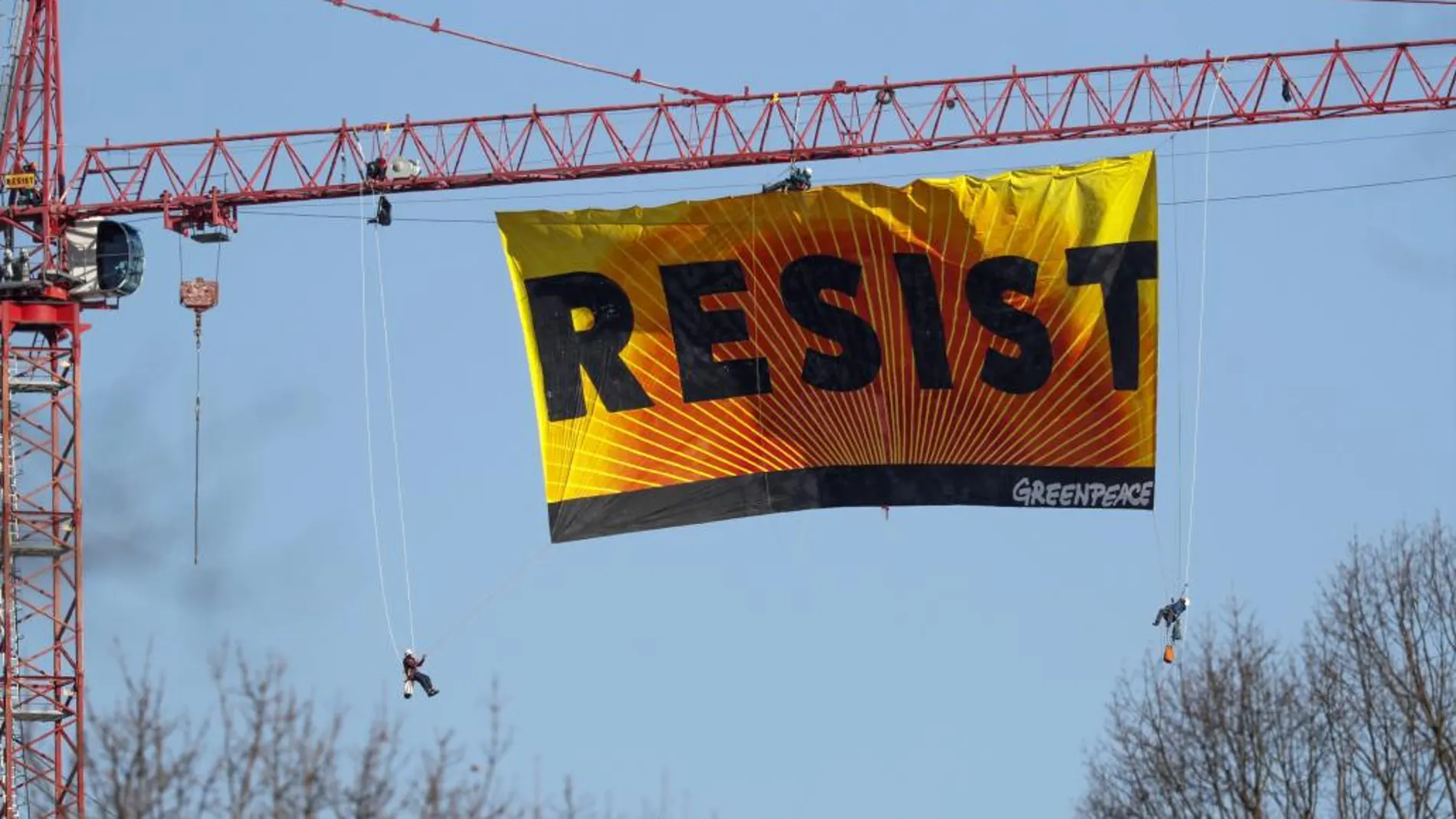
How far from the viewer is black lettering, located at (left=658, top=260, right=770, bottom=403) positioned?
66.0 m

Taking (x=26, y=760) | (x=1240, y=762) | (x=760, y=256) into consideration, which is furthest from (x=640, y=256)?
(x=26, y=760)

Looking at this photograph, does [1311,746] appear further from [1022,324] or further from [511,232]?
[511,232]

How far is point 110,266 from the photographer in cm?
10144

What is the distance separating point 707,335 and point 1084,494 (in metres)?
6.89

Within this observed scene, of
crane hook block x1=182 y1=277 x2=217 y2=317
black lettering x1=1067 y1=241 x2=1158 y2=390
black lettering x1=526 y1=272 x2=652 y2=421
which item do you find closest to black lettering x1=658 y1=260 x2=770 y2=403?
black lettering x1=526 y1=272 x2=652 y2=421

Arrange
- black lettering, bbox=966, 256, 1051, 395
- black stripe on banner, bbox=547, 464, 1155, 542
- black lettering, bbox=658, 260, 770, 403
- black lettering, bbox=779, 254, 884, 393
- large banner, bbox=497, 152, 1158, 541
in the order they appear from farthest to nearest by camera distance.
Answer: black lettering, bbox=658, 260, 770, 403 → black stripe on banner, bbox=547, 464, 1155, 542 → black lettering, bbox=779, 254, 884, 393 → large banner, bbox=497, 152, 1158, 541 → black lettering, bbox=966, 256, 1051, 395

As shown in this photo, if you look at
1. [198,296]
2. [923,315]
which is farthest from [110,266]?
[923,315]

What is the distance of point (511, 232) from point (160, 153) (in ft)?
128

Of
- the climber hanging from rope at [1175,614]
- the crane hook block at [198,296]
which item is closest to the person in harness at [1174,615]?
the climber hanging from rope at [1175,614]

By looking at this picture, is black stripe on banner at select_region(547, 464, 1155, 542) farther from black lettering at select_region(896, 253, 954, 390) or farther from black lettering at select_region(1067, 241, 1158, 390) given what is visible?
black lettering at select_region(1067, 241, 1158, 390)

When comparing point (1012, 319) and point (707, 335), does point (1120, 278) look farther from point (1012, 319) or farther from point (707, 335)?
point (707, 335)

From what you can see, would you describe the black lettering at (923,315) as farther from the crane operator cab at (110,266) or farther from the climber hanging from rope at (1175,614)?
the crane operator cab at (110,266)

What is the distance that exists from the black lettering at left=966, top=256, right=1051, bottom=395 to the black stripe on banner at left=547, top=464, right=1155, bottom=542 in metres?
1.61

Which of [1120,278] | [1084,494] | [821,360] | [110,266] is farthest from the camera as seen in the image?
[110,266]
